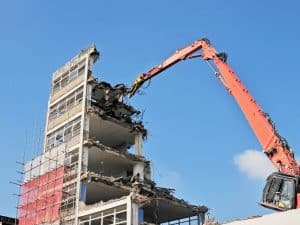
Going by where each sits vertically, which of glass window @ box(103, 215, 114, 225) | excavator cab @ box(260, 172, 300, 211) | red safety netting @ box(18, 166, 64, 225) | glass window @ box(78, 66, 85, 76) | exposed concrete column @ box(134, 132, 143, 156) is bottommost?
excavator cab @ box(260, 172, 300, 211)

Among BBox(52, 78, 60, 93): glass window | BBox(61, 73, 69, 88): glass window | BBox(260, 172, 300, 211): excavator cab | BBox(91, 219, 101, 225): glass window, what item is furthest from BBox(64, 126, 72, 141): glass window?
BBox(260, 172, 300, 211): excavator cab

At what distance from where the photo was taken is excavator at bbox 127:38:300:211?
2902 cm

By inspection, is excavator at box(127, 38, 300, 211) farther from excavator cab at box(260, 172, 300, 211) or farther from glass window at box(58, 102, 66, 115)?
glass window at box(58, 102, 66, 115)

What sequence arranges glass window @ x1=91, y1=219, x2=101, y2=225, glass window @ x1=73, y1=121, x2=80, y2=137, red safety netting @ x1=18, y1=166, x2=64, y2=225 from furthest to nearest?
glass window @ x1=73, y1=121, x2=80, y2=137, red safety netting @ x1=18, y1=166, x2=64, y2=225, glass window @ x1=91, y1=219, x2=101, y2=225

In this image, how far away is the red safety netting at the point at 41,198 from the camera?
4869 cm

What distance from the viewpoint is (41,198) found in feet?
167

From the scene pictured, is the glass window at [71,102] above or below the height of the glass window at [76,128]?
above

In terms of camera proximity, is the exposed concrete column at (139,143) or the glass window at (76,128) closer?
the glass window at (76,128)

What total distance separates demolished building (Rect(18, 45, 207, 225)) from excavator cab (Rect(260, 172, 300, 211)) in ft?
50.7

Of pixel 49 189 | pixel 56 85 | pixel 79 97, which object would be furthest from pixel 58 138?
pixel 56 85

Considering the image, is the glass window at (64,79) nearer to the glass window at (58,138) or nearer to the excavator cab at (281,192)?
the glass window at (58,138)

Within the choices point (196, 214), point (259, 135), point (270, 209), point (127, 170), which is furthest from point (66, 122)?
point (270, 209)

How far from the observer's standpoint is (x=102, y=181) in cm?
4756

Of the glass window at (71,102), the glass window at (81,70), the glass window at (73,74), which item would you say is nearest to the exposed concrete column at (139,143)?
the glass window at (71,102)
